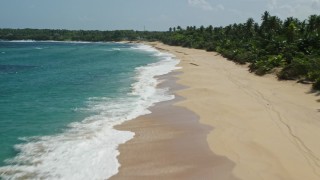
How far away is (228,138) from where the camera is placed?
16562 mm

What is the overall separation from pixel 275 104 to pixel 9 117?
15.7 metres

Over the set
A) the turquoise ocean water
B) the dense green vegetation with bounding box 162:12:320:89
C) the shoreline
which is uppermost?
the dense green vegetation with bounding box 162:12:320:89

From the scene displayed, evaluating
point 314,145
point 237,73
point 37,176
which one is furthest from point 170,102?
point 237,73

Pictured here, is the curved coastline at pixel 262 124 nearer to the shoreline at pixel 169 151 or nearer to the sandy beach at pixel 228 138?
the sandy beach at pixel 228 138

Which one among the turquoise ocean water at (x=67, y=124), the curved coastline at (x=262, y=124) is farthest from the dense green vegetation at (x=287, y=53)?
the turquoise ocean water at (x=67, y=124)

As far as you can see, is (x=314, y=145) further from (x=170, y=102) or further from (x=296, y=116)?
(x=170, y=102)

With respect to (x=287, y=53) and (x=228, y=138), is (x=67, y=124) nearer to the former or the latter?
(x=228, y=138)

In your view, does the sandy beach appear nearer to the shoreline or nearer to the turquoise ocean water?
the shoreline

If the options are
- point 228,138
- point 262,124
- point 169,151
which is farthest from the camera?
point 262,124

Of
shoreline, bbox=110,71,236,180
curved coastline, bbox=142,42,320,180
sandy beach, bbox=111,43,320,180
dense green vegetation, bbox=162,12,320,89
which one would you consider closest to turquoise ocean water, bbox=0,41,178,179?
shoreline, bbox=110,71,236,180

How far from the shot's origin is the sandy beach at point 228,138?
511 inches

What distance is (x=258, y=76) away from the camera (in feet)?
125

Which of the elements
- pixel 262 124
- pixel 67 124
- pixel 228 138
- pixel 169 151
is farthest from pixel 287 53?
pixel 169 151

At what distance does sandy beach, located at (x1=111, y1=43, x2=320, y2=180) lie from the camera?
1298 cm
